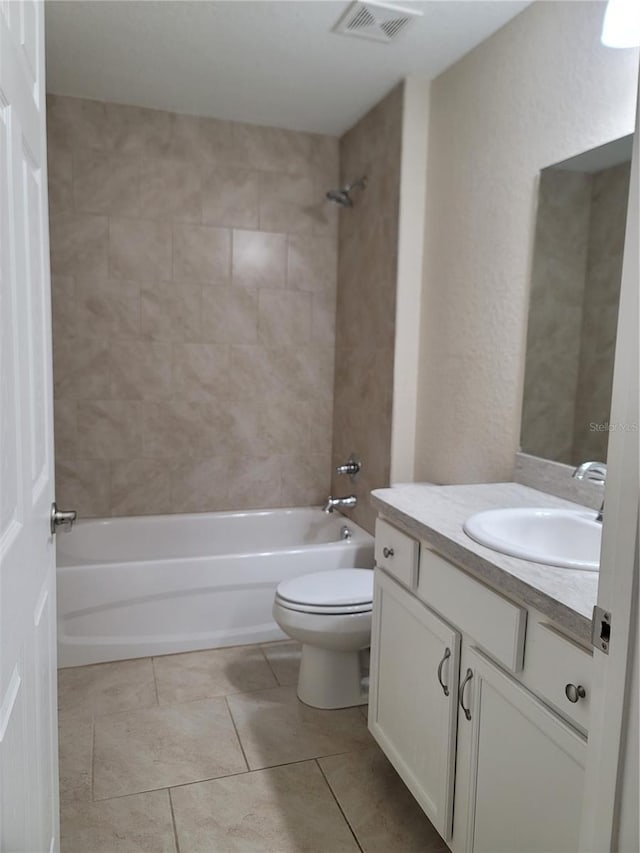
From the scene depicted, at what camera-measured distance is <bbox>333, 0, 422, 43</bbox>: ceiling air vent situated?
206cm

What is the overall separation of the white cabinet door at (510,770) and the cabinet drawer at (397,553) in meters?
0.29

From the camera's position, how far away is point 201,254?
3166 millimetres

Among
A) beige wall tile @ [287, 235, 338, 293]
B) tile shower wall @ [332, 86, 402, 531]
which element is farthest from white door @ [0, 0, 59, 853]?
beige wall tile @ [287, 235, 338, 293]

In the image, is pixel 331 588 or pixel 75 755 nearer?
pixel 75 755

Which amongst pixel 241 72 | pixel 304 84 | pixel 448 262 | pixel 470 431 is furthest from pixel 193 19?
pixel 470 431

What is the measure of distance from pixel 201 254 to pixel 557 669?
8.71 feet

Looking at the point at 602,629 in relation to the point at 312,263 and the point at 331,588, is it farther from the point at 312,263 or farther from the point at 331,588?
the point at 312,263

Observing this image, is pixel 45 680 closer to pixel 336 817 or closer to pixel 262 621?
pixel 336 817

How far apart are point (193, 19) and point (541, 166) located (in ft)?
4.32

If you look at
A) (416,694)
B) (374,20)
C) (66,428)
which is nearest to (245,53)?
(374,20)

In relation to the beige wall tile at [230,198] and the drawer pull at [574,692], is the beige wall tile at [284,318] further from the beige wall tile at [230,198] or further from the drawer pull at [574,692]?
the drawer pull at [574,692]

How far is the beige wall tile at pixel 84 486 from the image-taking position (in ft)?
10.0

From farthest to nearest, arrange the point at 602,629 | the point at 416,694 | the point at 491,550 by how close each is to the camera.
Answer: the point at 416,694 → the point at 491,550 → the point at 602,629

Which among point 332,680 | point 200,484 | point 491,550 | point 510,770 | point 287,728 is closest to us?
point 510,770
